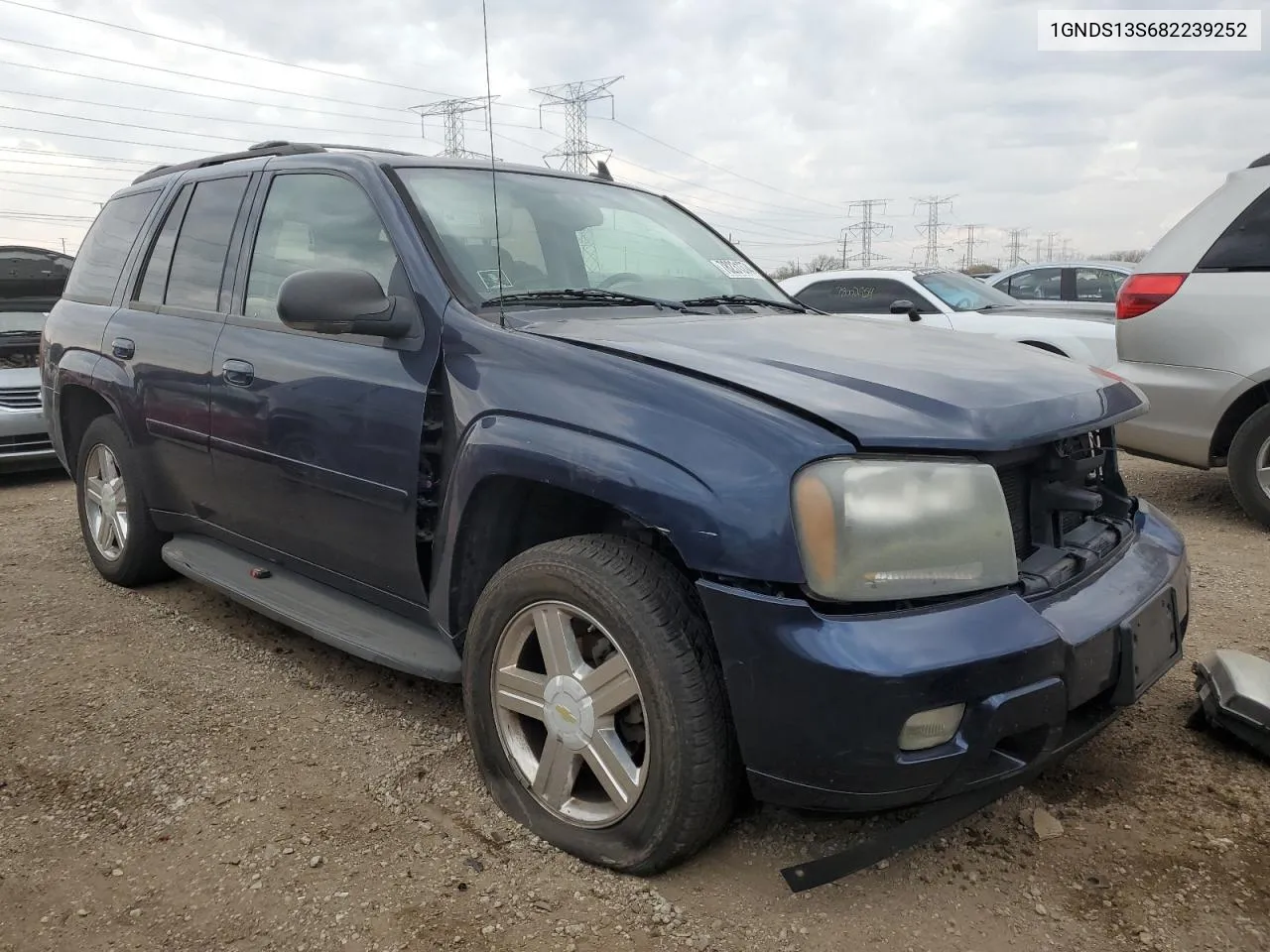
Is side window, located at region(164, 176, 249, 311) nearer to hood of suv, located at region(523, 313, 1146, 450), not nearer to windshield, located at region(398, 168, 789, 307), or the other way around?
windshield, located at region(398, 168, 789, 307)

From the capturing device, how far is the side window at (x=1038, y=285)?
11.5m

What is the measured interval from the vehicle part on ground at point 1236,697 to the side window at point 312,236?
8.58 ft

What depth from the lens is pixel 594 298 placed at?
114 inches

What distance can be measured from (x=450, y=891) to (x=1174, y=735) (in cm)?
208

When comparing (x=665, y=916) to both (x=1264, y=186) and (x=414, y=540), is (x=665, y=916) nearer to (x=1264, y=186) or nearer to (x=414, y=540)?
(x=414, y=540)

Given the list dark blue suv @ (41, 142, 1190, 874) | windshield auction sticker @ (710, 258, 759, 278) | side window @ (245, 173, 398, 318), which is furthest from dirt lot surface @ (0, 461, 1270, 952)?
windshield auction sticker @ (710, 258, 759, 278)

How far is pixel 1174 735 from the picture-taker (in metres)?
2.80

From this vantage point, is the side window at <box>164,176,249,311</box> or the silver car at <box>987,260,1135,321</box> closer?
the side window at <box>164,176,249,311</box>

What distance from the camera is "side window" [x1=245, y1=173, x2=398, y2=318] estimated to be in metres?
2.90

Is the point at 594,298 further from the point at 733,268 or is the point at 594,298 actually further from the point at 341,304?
the point at 733,268

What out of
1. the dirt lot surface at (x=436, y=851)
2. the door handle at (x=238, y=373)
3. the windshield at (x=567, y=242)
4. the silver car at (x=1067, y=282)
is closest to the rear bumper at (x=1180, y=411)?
the dirt lot surface at (x=436, y=851)

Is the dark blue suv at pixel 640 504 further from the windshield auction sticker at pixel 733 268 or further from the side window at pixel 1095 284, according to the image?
the side window at pixel 1095 284

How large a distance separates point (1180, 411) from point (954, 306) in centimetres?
360

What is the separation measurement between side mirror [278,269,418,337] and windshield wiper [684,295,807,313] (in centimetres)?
94
